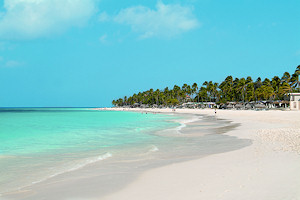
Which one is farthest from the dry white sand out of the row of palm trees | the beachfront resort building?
the row of palm trees

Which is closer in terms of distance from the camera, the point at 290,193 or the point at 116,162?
the point at 290,193

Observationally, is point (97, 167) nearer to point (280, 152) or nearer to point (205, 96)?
point (280, 152)

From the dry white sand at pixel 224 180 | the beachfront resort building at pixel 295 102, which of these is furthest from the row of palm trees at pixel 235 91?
the dry white sand at pixel 224 180

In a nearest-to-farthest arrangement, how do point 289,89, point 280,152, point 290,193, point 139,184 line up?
point 290,193, point 139,184, point 280,152, point 289,89

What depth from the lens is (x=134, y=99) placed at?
182m

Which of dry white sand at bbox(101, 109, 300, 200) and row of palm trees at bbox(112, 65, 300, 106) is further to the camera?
row of palm trees at bbox(112, 65, 300, 106)

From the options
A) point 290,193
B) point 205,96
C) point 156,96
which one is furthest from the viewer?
point 156,96

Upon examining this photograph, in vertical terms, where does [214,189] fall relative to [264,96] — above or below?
below

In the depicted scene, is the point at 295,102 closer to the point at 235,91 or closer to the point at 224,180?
the point at 235,91

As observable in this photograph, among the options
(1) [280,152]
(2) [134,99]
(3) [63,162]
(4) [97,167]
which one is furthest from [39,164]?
(2) [134,99]

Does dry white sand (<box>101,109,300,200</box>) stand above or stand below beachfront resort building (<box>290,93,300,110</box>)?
below

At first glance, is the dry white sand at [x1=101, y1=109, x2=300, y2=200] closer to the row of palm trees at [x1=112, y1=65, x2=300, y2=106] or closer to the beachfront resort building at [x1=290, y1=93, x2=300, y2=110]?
the beachfront resort building at [x1=290, y1=93, x2=300, y2=110]

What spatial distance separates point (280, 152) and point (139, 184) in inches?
209

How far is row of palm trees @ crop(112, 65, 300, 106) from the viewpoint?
7717 cm
